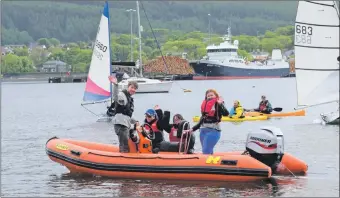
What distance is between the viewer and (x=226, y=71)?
563 feet

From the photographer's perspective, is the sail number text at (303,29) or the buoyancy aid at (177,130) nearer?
the buoyancy aid at (177,130)

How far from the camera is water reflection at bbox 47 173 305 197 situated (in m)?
19.2

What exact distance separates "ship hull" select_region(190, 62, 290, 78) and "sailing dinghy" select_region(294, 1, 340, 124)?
14409 centimetres

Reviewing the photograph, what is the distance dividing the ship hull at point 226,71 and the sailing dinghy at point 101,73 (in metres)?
125

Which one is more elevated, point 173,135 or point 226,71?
point 173,135

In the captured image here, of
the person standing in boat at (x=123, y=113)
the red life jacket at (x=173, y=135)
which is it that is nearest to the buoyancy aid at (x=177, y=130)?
the red life jacket at (x=173, y=135)

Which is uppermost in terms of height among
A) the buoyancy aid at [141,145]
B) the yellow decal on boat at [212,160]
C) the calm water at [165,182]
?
the buoyancy aid at [141,145]

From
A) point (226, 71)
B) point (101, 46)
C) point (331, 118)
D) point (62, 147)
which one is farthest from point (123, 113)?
point (226, 71)

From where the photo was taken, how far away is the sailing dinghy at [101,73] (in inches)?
1720

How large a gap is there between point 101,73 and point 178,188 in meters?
25.1

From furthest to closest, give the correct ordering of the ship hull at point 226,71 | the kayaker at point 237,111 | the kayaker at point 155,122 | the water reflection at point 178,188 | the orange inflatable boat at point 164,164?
the ship hull at point 226,71 → the kayaker at point 237,111 → the kayaker at point 155,122 → the orange inflatable boat at point 164,164 → the water reflection at point 178,188

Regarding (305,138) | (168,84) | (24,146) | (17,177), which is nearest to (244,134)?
(305,138)

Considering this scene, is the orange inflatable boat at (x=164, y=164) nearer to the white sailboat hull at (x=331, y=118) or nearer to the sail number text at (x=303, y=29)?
the sail number text at (x=303, y=29)

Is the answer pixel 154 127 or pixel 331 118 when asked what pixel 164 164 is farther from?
pixel 331 118
